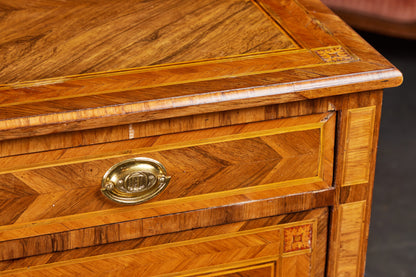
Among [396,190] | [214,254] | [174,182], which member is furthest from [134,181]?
[396,190]

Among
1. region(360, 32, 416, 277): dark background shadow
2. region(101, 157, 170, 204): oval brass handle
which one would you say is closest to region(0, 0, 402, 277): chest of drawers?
region(101, 157, 170, 204): oval brass handle

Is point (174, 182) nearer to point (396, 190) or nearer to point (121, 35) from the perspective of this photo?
point (121, 35)

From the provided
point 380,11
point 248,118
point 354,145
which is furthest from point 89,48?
point 380,11

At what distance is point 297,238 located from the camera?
0.88m

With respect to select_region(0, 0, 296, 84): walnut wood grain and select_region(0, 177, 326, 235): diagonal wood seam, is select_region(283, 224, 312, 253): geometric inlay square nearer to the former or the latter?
select_region(0, 177, 326, 235): diagonal wood seam

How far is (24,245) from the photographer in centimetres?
77

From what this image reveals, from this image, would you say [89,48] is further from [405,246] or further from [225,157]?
[405,246]

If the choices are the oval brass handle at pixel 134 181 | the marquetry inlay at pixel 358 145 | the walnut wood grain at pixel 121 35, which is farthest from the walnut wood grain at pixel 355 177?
the oval brass handle at pixel 134 181

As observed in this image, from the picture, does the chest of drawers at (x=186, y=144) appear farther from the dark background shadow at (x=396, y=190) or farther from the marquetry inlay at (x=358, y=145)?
the dark background shadow at (x=396, y=190)

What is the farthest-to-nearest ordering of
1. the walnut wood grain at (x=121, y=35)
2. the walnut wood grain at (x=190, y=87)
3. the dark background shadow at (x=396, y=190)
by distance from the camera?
the dark background shadow at (x=396, y=190)
the walnut wood grain at (x=121, y=35)
the walnut wood grain at (x=190, y=87)

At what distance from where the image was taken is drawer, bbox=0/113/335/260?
2.44ft

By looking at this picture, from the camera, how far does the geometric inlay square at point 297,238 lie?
0.87 meters

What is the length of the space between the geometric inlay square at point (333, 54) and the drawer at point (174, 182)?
76mm

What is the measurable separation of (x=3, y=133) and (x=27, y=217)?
130 millimetres
